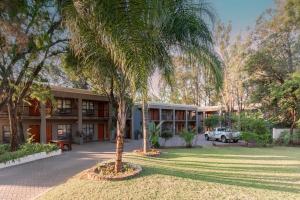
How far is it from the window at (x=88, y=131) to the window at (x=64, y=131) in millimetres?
1883

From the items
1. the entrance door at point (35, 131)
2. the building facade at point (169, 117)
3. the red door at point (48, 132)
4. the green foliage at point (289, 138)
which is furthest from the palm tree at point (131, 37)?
the building facade at point (169, 117)

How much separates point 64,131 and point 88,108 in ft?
13.8

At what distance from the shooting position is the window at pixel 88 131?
31575mm

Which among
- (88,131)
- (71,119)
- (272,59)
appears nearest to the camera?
(71,119)

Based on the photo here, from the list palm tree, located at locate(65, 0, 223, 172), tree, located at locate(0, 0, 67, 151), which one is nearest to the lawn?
palm tree, located at locate(65, 0, 223, 172)

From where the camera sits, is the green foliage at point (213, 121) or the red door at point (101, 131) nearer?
the red door at point (101, 131)

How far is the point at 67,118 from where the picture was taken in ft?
94.8

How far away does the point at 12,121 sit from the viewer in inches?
730

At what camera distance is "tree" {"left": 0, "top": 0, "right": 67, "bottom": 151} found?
12.7 meters

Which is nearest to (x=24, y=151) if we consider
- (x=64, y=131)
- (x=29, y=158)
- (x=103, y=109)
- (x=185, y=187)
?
(x=29, y=158)

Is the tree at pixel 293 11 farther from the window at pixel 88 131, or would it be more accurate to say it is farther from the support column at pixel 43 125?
the support column at pixel 43 125

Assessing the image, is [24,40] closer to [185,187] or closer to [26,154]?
[26,154]

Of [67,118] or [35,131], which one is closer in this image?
[35,131]

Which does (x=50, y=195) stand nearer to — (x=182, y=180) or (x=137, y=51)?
(x=182, y=180)
